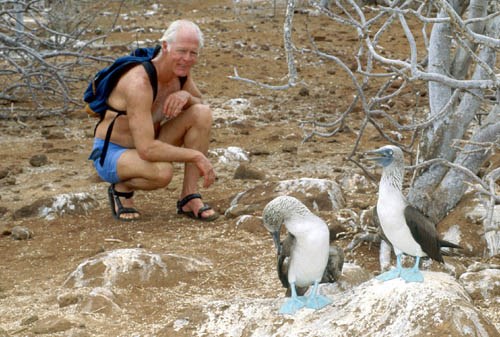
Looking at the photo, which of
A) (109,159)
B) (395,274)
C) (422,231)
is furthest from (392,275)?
(109,159)

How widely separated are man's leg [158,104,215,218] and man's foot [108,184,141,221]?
0.32 metres

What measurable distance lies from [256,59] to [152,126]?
19.2 ft

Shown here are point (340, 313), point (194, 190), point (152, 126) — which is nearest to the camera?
point (340, 313)

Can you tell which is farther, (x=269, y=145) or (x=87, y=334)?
(x=269, y=145)

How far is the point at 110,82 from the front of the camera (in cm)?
489

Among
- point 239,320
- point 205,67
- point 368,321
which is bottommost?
point 205,67

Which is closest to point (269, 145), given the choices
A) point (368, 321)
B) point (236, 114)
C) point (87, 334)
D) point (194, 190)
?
point (236, 114)

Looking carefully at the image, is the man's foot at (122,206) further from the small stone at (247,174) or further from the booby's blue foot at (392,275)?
the booby's blue foot at (392,275)

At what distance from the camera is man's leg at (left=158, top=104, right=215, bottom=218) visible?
502 cm

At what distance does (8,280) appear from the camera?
417 cm

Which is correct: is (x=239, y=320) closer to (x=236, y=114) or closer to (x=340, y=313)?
(x=340, y=313)

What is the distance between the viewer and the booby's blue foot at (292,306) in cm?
297

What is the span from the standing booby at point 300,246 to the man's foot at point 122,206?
2.17m

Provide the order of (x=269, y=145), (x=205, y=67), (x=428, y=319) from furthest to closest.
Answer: (x=205, y=67) < (x=269, y=145) < (x=428, y=319)
